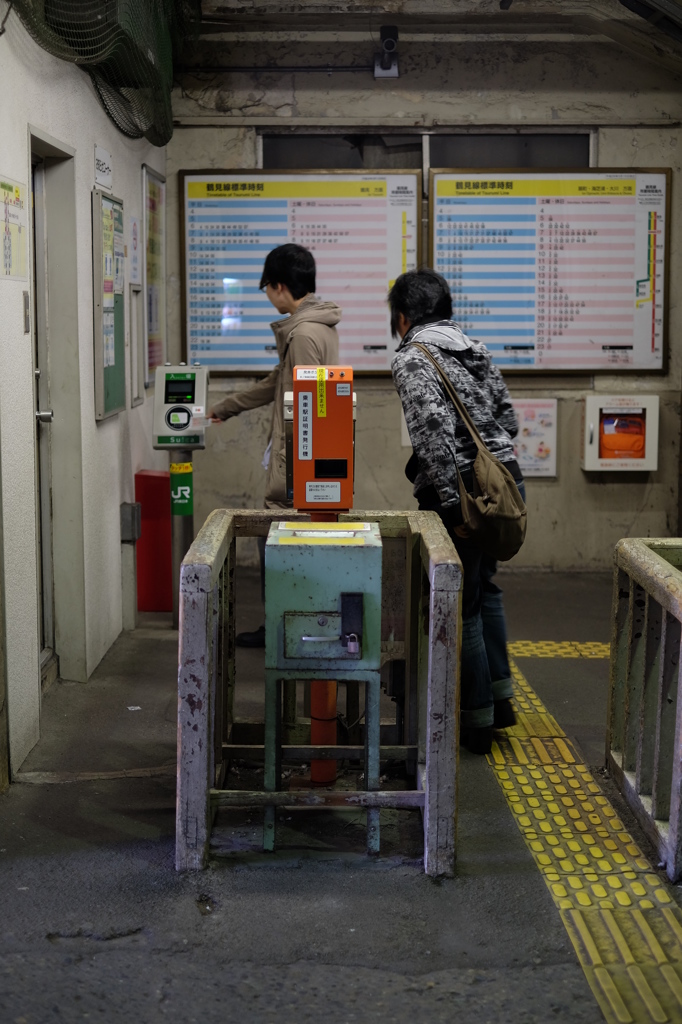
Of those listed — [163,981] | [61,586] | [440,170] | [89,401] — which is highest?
[440,170]

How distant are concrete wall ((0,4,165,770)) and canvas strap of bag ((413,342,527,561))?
1.31 metres

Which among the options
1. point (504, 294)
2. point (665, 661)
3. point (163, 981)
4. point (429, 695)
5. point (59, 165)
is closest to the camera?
point (163, 981)

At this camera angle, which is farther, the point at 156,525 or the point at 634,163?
the point at 634,163

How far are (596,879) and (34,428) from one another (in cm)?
230

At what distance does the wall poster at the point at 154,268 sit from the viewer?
5.80 metres

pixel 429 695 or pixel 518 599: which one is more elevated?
pixel 429 695

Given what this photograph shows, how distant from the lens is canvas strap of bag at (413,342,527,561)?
11.9ft

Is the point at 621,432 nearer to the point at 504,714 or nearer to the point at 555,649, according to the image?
the point at 555,649

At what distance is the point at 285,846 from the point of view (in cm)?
313

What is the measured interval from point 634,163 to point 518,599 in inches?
99.5

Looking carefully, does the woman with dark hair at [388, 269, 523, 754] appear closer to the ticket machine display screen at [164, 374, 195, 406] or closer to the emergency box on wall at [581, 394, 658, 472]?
the ticket machine display screen at [164, 374, 195, 406]

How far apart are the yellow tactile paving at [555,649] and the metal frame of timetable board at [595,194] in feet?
6.22

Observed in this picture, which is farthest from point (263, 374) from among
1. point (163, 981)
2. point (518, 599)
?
point (163, 981)

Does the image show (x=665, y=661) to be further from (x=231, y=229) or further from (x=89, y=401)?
(x=231, y=229)
